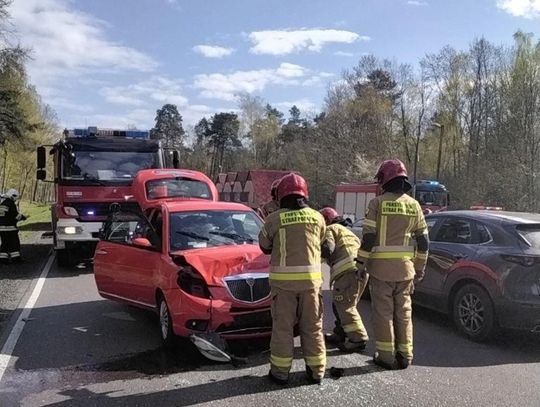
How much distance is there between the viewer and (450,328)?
7.35 metres

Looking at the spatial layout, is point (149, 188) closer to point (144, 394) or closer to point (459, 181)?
point (144, 394)

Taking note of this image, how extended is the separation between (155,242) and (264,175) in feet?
59.7

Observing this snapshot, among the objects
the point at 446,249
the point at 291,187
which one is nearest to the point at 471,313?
the point at 446,249

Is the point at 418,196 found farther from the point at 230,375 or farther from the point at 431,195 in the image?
the point at 230,375

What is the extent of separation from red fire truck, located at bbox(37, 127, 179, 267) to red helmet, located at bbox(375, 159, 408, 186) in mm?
7152

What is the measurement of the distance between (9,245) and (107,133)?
3.37 metres

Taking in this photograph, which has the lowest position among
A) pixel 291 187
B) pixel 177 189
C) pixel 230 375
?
pixel 230 375

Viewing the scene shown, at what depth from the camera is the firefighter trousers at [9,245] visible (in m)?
13.0

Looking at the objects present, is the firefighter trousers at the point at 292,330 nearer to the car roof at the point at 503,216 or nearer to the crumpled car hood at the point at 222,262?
the crumpled car hood at the point at 222,262

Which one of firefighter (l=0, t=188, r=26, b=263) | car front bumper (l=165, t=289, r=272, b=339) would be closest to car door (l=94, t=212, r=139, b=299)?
car front bumper (l=165, t=289, r=272, b=339)

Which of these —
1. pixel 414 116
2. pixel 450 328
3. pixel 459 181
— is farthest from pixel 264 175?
pixel 414 116

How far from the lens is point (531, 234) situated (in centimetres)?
648

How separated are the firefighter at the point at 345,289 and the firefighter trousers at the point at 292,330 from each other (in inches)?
39.8

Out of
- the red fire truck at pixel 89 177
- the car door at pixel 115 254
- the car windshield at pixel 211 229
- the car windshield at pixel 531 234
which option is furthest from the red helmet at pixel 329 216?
the red fire truck at pixel 89 177
